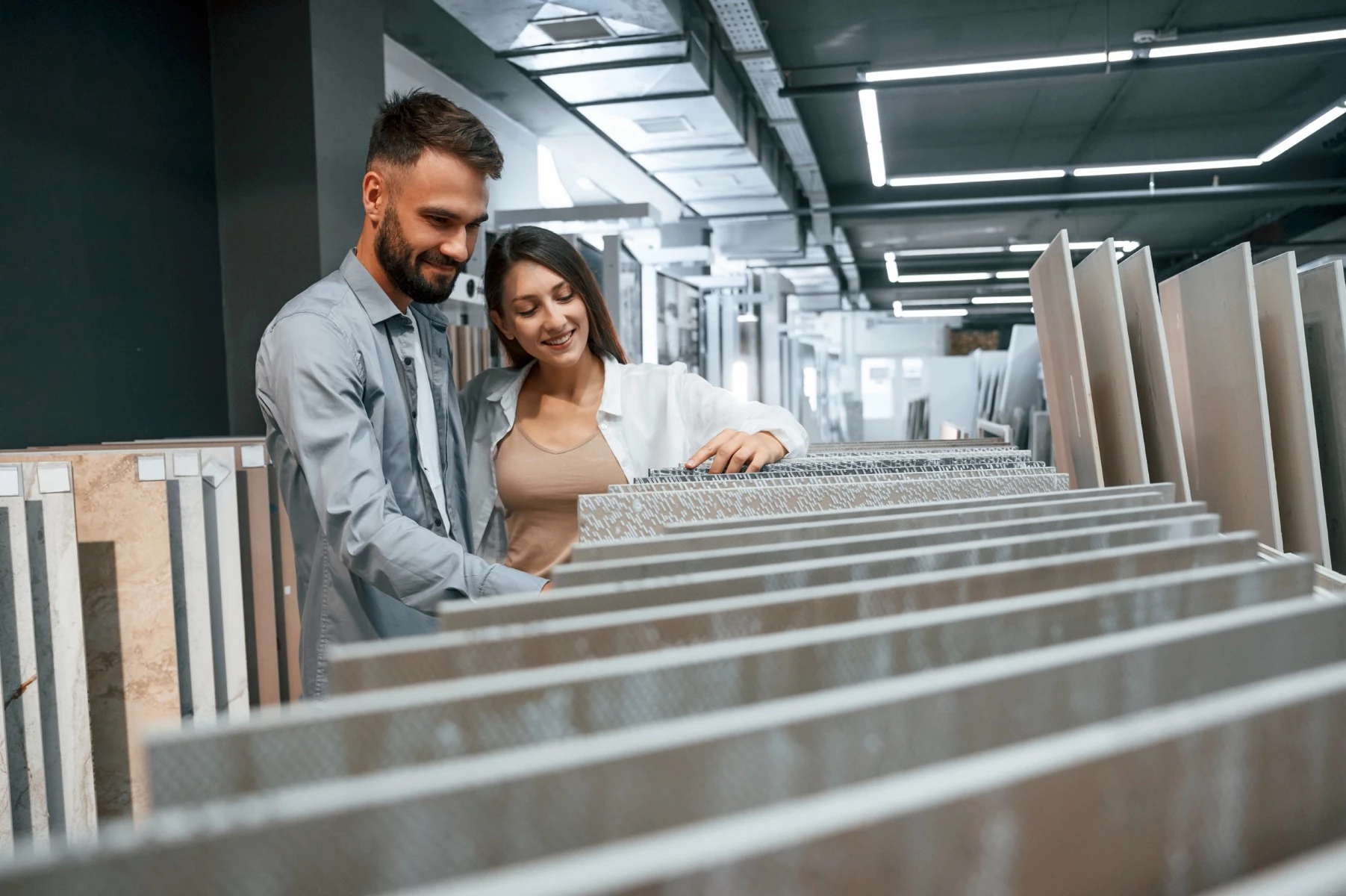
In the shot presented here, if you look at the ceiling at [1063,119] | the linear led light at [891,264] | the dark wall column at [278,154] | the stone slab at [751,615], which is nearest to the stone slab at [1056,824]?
the stone slab at [751,615]

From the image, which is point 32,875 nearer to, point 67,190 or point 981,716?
point 981,716

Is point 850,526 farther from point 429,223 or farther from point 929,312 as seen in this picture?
point 929,312

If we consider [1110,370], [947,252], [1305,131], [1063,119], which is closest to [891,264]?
[947,252]

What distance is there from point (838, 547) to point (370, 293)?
1.13 metres

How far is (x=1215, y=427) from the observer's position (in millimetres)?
1276

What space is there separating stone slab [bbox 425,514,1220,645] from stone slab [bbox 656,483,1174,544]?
→ 0.36 feet

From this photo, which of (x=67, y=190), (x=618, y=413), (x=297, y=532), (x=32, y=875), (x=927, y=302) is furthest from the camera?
(x=927, y=302)

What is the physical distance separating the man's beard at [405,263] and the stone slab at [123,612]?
1.20 metres

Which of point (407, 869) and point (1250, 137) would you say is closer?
point (407, 869)

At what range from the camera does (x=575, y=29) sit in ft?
14.5

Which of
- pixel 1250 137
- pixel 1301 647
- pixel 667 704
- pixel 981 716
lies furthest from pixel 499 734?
pixel 1250 137

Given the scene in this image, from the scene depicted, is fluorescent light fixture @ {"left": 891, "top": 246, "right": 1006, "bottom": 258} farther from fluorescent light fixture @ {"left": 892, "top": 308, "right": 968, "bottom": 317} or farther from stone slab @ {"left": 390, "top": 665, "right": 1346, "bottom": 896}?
stone slab @ {"left": 390, "top": 665, "right": 1346, "bottom": 896}

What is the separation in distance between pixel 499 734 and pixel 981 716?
0.61 ft

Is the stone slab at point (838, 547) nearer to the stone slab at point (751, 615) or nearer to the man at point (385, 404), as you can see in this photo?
the stone slab at point (751, 615)
